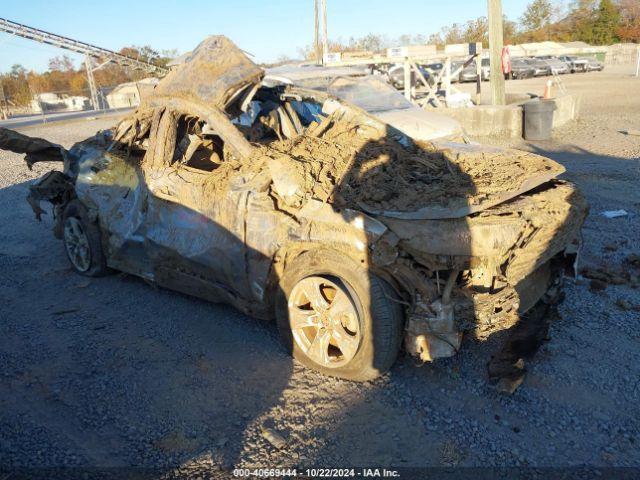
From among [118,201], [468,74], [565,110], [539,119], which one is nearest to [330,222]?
[118,201]

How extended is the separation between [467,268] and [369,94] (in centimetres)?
755

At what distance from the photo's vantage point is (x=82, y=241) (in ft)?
18.1

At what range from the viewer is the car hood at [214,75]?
4383 mm

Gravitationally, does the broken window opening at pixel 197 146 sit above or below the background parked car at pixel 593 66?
below

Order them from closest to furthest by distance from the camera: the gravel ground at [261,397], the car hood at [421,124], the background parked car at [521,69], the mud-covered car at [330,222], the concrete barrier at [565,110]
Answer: the gravel ground at [261,397] → the mud-covered car at [330,222] → the car hood at [421,124] → the concrete barrier at [565,110] → the background parked car at [521,69]

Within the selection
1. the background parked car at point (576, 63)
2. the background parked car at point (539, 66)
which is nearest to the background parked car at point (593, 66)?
the background parked car at point (576, 63)

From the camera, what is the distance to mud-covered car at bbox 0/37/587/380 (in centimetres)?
311

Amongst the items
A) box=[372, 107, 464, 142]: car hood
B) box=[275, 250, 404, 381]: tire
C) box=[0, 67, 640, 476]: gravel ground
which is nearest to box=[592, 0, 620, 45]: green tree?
box=[372, 107, 464, 142]: car hood

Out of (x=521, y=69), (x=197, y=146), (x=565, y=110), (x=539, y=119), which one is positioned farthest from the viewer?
(x=521, y=69)

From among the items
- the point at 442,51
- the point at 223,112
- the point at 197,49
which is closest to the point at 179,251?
the point at 223,112

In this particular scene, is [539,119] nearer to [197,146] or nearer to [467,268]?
[197,146]

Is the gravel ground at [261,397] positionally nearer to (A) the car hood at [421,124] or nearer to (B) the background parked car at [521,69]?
(A) the car hood at [421,124]

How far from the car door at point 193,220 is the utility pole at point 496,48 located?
10.4 meters

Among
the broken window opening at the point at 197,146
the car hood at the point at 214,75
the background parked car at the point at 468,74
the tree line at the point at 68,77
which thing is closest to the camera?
the car hood at the point at 214,75
